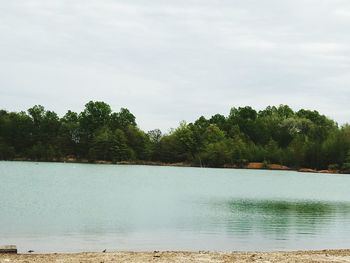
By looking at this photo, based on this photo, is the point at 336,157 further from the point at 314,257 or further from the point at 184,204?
the point at 314,257

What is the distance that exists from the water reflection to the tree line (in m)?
118

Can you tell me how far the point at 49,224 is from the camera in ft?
99.0

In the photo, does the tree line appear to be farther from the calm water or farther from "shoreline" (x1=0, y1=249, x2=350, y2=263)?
"shoreline" (x1=0, y1=249, x2=350, y2=263)

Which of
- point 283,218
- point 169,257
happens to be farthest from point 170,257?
point 283,218

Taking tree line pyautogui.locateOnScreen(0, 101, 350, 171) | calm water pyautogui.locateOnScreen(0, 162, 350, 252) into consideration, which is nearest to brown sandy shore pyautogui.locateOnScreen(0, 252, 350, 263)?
calm water pyautogui.locateOnScreen(0, 162, 350, 252)

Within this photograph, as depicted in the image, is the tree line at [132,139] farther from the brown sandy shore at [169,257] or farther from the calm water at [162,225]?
the brown sandy shore at [169,257]

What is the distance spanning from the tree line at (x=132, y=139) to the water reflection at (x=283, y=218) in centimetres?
11841

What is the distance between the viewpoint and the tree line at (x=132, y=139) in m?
174

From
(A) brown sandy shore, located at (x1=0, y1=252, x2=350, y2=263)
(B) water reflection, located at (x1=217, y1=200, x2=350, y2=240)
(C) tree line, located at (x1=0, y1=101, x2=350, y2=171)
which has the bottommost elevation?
(B) water reflection, located at (x1=217, y1=200, x2=350, y2=240)

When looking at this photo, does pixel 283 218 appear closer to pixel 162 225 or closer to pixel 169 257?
pixel 162 225

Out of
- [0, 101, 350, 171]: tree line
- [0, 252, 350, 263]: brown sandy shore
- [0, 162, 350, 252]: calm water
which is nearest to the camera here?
[0, 252, 350, 263]: brown sandy shore

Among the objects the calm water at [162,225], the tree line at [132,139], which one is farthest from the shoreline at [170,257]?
the tree line at [132,139]

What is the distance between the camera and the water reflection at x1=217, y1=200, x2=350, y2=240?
3034 centimetres

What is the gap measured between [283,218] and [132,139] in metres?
145
